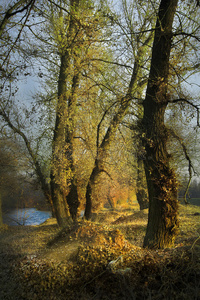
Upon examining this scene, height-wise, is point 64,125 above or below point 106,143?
above

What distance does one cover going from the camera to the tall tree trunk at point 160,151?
17.8ft

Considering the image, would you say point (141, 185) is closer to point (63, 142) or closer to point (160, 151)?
point (63, 142)

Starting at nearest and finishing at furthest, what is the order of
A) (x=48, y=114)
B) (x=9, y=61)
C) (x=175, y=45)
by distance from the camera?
(x=9, y=61)
(x=175, y=45)
(x=48, y=114)

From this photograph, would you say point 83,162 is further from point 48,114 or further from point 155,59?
point 155,59

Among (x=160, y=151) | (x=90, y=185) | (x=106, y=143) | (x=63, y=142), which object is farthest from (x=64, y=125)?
(x=160, y=151)

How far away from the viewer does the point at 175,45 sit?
19.0ft

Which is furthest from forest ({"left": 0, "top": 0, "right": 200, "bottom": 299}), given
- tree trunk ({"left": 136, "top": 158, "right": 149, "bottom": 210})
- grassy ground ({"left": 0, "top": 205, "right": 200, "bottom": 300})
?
tree trunk ({"left": 136, "top": 158, "right": 149, "bottom": 210})

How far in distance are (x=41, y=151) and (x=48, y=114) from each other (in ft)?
8.60

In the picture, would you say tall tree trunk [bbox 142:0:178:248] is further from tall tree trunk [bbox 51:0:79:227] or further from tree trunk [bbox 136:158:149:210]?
tree trunk [bbox 136:158:149:210]

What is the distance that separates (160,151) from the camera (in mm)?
5625

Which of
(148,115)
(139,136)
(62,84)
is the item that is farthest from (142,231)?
(62,84)

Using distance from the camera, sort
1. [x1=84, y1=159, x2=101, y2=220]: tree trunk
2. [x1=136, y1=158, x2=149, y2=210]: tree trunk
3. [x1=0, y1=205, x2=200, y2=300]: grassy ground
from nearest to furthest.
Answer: [x1=0, y1=205, x2=200, y2=300]: grassy ground < [x1=84, y1=159, x2=101, y2=220]: tree trunk < [x1=136, y1=158, x2=149, y2=210]: tree trunk

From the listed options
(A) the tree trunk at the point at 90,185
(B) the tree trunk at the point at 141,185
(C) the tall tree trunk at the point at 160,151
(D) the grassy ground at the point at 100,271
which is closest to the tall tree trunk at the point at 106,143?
(A) the tree trunk at the point at 90,185

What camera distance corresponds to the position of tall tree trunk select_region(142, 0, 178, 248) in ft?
17.8
